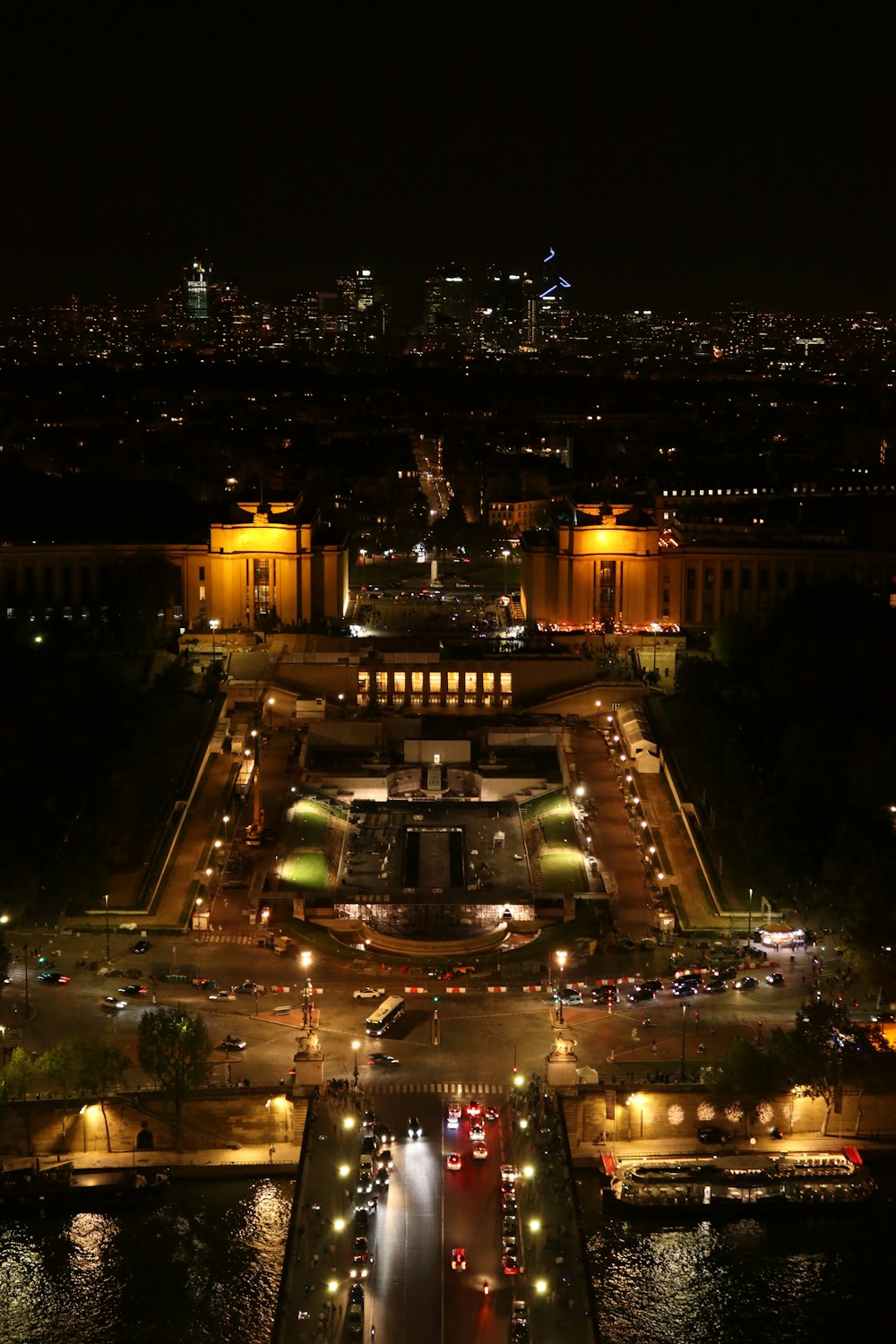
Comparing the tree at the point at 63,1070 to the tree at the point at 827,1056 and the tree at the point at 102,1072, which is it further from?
the tree at the point at 827,1056

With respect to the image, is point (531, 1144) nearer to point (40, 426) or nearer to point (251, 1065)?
point (251, 1065)

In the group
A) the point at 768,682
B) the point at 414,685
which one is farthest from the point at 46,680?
the point at 768,682

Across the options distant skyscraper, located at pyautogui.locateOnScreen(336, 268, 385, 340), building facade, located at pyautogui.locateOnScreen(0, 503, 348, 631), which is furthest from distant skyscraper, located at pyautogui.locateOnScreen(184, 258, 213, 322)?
building facade, located at pyautogui.locateOnScreen(0, 503, 348, 631)

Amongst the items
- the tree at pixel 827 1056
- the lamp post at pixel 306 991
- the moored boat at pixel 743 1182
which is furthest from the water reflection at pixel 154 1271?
the tree at pixel 827 1056

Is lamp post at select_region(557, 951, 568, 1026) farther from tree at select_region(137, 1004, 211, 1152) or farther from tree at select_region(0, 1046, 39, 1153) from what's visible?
tree at select_region(0, 1046, 39, 1153)

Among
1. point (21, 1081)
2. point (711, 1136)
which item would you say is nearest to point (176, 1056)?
point (21, 1081)

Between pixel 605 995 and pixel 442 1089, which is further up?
pixel 605 995

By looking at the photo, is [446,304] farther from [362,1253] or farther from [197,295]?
[362,1253]
